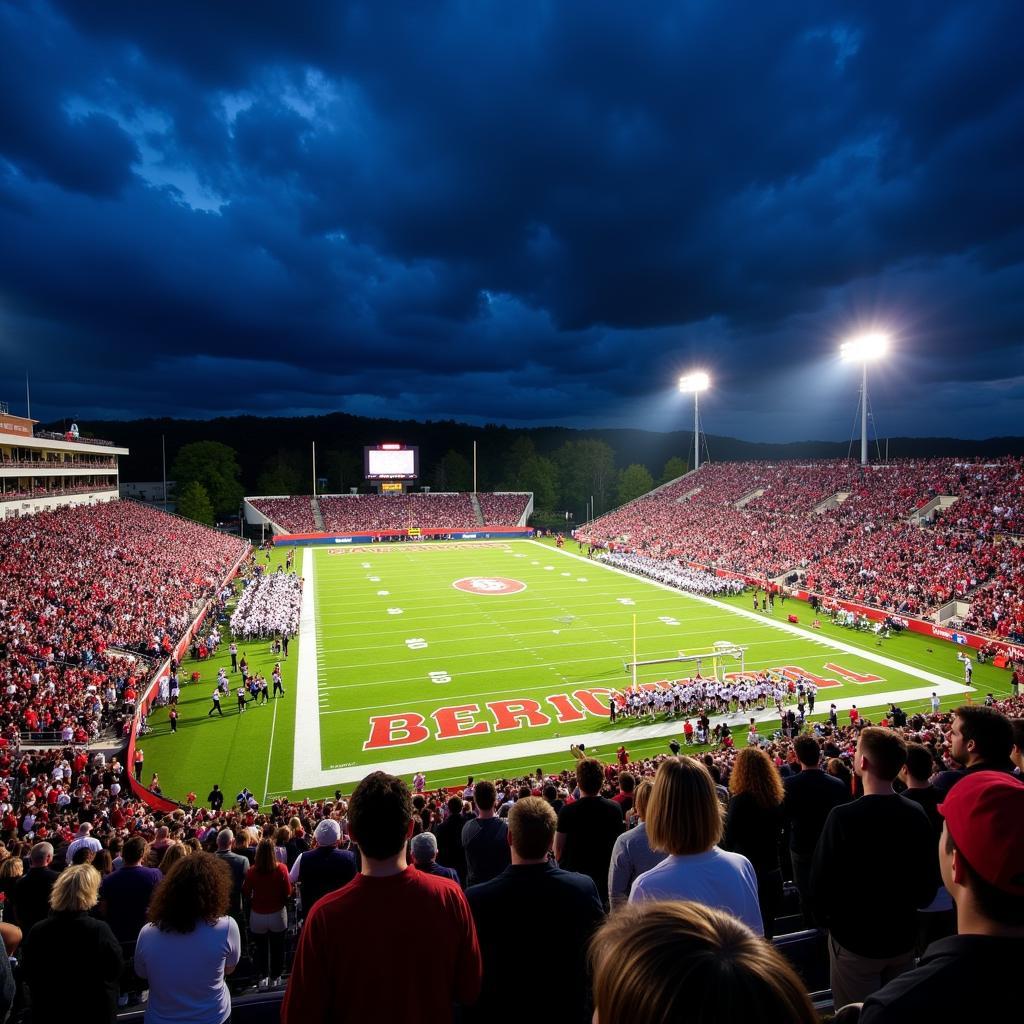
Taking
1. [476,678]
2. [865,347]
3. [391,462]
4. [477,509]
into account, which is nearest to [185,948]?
[476,678]

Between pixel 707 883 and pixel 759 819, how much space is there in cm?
226

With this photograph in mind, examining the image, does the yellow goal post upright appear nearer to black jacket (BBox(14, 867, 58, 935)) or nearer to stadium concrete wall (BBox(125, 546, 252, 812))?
stadium concrete wall (BBox(125, 546, 252, 812))

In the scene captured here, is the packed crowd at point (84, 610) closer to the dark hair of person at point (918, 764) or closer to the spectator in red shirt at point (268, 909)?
the spectator in red shirt at point (268, 909)

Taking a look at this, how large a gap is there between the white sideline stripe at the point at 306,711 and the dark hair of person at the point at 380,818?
1526 centimetres

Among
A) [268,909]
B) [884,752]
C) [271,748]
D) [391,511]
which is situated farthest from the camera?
[391,511]

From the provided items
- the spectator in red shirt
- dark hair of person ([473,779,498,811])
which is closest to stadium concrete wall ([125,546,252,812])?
the spectator in red shirt

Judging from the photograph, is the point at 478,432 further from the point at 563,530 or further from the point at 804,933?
the point at 804,933

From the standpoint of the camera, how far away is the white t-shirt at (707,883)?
2.86 metres

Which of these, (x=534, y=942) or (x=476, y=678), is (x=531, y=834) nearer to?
(x=534, y=942)

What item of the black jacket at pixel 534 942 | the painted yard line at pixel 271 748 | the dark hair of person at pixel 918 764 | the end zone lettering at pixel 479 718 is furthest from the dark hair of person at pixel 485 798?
the end zone lettering at pixel 479 718

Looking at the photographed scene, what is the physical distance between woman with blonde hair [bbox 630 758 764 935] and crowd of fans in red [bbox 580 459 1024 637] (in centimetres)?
2972

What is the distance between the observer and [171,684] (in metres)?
22.0

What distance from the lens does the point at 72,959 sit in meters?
3.62

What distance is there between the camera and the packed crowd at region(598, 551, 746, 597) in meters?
Result: 39.2
